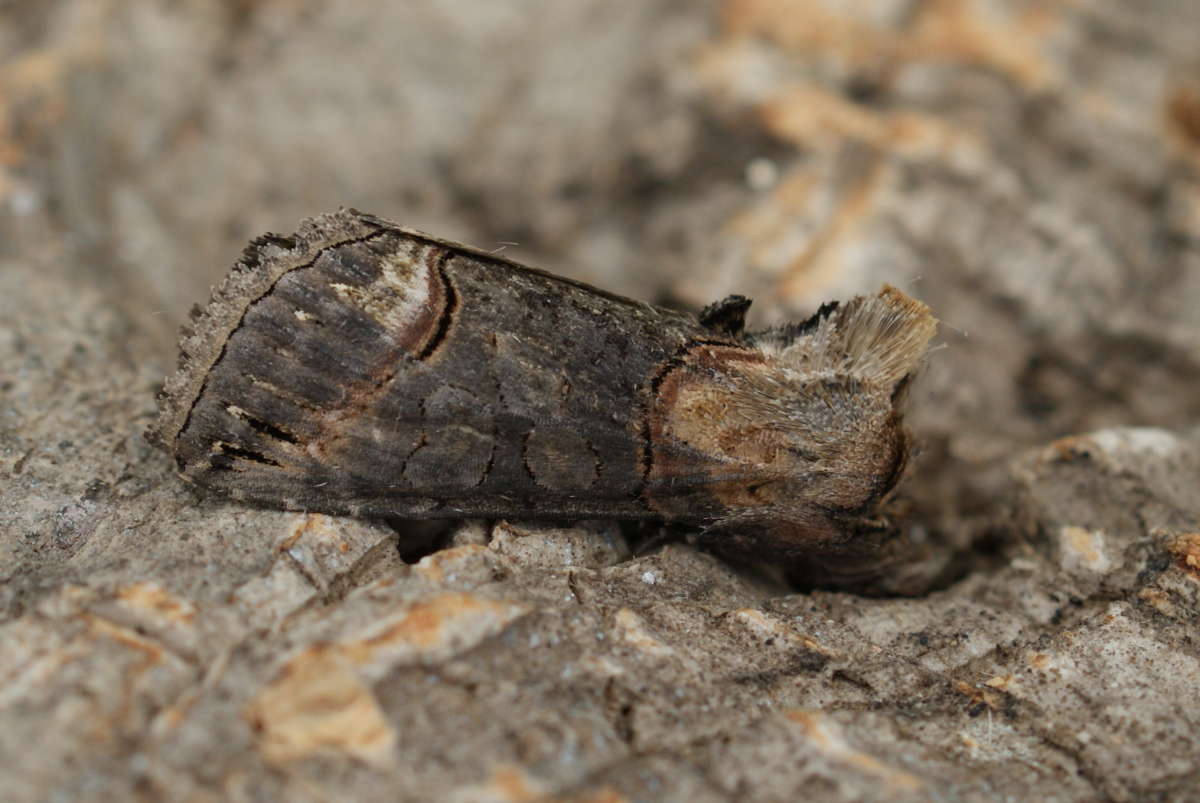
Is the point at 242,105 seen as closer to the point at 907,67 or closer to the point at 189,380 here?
the point at 189,380

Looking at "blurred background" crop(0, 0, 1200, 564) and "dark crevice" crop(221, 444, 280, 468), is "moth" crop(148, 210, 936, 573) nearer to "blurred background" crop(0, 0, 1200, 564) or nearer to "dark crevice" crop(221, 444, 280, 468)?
"dark crevice" crop(221, 444, 280, 468)

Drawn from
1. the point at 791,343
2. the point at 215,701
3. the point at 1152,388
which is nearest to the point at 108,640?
the point at 215,701

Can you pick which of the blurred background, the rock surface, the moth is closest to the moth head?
the moth

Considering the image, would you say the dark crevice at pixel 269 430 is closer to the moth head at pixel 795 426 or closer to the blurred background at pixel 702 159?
the moth head at pixel 795 426

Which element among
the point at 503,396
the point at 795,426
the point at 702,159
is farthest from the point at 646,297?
the point at 503,396

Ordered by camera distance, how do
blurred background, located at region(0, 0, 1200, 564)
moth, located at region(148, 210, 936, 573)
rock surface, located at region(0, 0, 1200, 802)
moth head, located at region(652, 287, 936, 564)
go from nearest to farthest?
1. rock surface, located at region(0, 0, 1200, 802)
2. moth, located at region(148, 210, 936, 573)
3. moth head, located at region(652, 287, 936, 564)
4. blurred background, located at region(0, 0, 1200, 564)

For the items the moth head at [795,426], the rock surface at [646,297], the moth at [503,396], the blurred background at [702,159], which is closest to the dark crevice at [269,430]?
the moth at [503,396]
